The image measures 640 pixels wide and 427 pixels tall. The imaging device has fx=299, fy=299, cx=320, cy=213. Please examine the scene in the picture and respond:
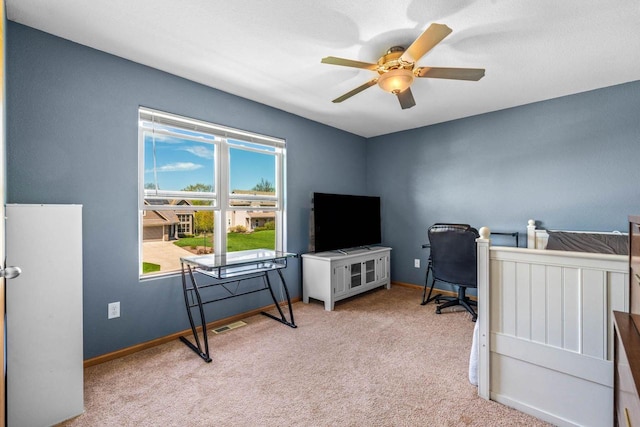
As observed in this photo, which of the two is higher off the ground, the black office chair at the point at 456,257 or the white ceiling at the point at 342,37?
the white ceiling at the point at 342,37

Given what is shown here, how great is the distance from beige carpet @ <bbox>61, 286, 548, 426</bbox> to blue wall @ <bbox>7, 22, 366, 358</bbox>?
1.16 feet

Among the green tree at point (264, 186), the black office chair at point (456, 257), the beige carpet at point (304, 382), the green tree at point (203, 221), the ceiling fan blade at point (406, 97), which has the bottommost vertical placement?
the beige carpet at point (304, 382)

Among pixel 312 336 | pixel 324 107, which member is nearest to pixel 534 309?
pixel 312 336

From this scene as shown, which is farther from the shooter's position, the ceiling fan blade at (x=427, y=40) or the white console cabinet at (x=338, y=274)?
the white console cabinet at (x=338, y=274)

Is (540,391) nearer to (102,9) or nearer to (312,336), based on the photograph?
(312,336)

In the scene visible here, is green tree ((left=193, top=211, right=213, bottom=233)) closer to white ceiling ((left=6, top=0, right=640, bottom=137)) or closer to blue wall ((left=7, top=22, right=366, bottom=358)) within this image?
blue wall ((left=7, top=22, right=366, bottom=358))

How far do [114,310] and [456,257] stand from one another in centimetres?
315

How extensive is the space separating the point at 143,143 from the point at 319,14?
5.81 ft

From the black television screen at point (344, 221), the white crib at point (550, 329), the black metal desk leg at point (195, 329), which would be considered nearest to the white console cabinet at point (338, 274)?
the black television screen at point (344, 221)

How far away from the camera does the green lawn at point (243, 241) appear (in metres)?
2.93

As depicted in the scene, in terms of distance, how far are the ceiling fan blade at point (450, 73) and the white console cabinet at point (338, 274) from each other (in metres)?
2.11

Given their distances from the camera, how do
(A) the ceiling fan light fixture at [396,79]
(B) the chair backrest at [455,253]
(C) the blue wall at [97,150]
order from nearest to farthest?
(C) the blue wall at [97,150], (A) the ceiling fan light fixture at [396,79], (B) the chair backrest at [455,253]

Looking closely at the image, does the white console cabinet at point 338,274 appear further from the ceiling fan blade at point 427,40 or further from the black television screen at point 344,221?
the ceiling fan blade at point 427,40

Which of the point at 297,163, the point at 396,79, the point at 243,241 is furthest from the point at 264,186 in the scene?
the point at 396,79
